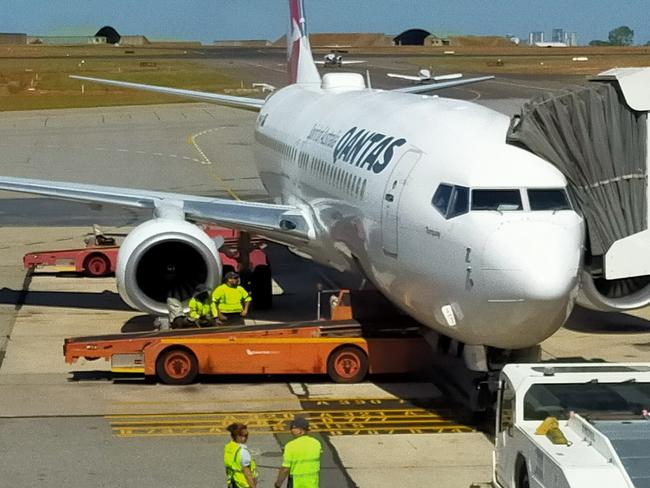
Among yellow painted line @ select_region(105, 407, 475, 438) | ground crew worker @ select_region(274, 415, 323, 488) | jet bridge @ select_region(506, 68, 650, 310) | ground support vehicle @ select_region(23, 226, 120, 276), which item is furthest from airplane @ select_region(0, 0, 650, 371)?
ground support vehicle @ select_region(23, 226, 120, 276)

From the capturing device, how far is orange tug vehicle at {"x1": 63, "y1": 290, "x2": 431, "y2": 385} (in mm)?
18047

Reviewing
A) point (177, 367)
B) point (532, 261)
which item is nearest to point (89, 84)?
point (177, 367)

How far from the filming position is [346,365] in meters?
18.2

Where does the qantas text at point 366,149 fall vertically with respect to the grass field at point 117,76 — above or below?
below

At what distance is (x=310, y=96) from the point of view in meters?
27.4

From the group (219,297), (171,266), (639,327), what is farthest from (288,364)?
(639,327)

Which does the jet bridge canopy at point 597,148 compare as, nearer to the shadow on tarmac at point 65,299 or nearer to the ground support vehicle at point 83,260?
the shadow on tarmac at point 65,299

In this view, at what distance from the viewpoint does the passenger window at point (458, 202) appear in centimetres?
1485

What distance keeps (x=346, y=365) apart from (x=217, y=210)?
529 cm

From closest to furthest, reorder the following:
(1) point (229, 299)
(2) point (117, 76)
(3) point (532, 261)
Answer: (3) point (532, 261)
(1) point (229, 299)
(2) point (117, 76)

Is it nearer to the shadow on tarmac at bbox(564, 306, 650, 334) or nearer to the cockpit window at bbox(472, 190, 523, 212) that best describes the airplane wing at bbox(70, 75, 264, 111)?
the shadow on tarmac at bbox(564, 306, 650, 334)

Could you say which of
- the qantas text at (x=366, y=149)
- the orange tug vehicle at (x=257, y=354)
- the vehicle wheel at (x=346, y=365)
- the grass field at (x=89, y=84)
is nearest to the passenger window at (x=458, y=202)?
the qantas text at (x=366, y=149)

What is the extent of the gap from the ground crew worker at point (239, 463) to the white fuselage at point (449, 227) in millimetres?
3793

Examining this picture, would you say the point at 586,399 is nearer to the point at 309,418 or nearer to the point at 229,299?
the point at 309,418
